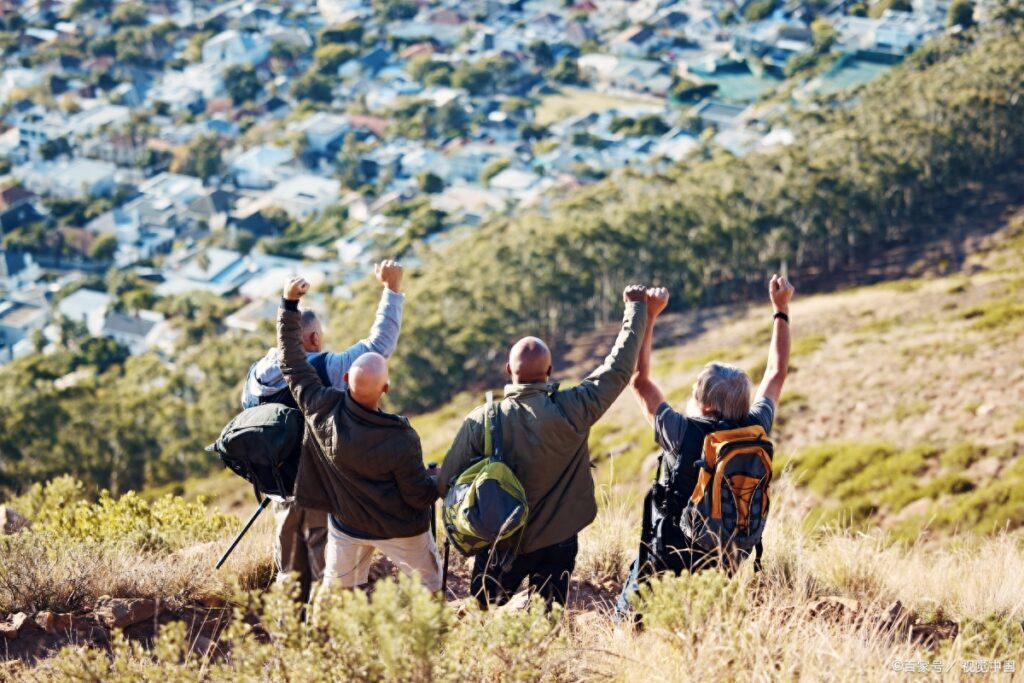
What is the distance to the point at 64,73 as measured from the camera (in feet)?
223

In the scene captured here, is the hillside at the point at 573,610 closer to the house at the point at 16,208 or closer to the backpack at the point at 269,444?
the backpack at the point at 269,444

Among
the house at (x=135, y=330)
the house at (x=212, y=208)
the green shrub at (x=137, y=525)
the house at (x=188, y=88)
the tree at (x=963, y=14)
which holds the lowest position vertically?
the house at (x=135, y=330)

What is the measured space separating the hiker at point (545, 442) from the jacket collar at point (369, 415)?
0.77ft

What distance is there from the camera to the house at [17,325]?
38781 mm

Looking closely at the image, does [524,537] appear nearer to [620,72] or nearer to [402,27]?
[620,72]

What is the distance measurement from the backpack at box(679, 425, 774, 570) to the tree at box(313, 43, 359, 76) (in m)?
67.2

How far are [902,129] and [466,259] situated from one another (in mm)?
13015

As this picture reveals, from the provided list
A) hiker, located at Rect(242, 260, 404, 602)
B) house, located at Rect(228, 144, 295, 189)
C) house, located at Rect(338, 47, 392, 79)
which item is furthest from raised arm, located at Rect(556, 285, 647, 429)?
house, located at Rect(338, 47, 392, 79)

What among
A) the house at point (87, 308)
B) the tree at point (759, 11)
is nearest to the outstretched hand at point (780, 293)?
the house at point (87, 308)

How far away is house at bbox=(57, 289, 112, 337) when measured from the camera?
3961 cm

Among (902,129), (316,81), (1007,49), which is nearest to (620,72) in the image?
(316,81)

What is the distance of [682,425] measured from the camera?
12.3 ft

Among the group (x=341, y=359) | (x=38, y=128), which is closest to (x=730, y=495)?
(x=341, y=359)

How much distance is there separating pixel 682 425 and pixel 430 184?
46.8 meters
